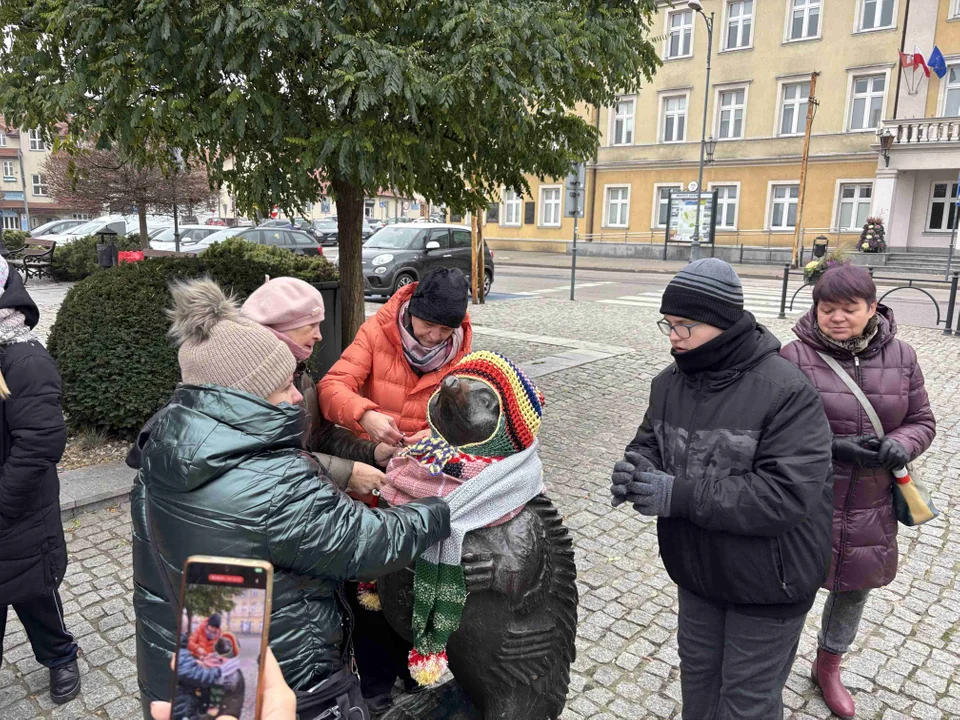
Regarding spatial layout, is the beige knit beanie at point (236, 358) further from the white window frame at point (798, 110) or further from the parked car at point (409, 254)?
the white window frame at point (798, 110)

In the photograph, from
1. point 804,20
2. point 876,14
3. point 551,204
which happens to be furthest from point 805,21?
point 551,204

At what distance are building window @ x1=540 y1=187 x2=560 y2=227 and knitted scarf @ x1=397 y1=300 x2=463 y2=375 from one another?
35.5 m

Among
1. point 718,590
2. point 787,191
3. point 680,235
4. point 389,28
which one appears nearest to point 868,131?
point 787,191

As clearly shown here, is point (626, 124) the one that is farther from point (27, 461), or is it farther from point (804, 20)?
point (27, 461)

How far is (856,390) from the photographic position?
A: 2.70 meters

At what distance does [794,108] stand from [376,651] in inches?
1296

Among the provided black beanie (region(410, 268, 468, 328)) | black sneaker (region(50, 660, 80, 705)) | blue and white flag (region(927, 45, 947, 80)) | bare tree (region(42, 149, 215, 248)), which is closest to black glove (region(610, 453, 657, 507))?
black beanie (region(410, 268, 468, 328))

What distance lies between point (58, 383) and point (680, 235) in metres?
29.6

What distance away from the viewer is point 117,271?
5477mm

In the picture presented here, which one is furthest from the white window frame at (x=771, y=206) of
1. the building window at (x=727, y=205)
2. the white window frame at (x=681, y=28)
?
the white window frame at (x=681, y=28)

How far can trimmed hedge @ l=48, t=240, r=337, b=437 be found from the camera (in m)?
5.02

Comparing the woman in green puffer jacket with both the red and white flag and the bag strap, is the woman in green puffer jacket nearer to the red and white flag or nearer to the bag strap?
the bag strap

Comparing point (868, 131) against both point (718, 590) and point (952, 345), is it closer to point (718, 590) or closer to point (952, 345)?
point (952, 345)

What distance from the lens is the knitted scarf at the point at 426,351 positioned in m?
2.62
